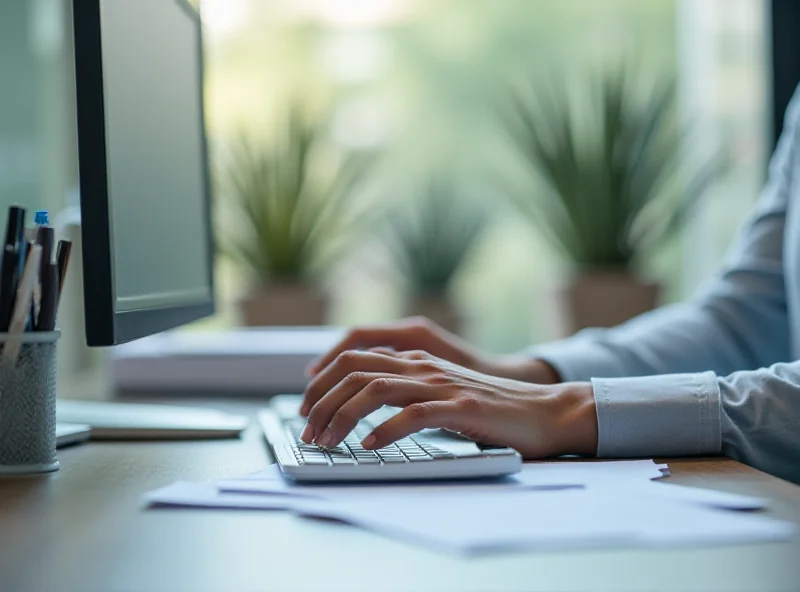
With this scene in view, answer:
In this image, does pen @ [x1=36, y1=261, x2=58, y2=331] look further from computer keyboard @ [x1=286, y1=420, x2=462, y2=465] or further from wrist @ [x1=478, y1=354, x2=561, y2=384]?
wrist @ [x1=478, y1=354, x2=561, y2=384]

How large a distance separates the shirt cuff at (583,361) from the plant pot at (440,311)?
1845 millimetres

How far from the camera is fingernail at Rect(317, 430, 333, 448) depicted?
2.31 feet

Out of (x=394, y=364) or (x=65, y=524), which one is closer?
(x=65, y=524)

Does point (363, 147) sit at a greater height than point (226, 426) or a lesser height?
greater

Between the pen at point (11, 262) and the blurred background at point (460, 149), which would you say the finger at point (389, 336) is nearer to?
the pen at point (11, 262)

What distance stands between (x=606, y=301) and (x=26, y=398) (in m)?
2.15

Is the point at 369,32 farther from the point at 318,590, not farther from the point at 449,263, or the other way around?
the point at 318,590

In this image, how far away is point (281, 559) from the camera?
0.49 meters

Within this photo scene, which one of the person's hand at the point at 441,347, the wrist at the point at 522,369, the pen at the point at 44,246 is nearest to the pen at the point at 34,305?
the pen at the point at 44,246

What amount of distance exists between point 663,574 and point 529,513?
114 millimetres

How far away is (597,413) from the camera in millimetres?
757

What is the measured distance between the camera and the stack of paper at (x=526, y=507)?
1.66 feet

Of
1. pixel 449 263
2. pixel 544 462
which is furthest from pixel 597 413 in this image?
pixel 449 263

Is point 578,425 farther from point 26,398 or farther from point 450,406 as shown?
point 26,398
